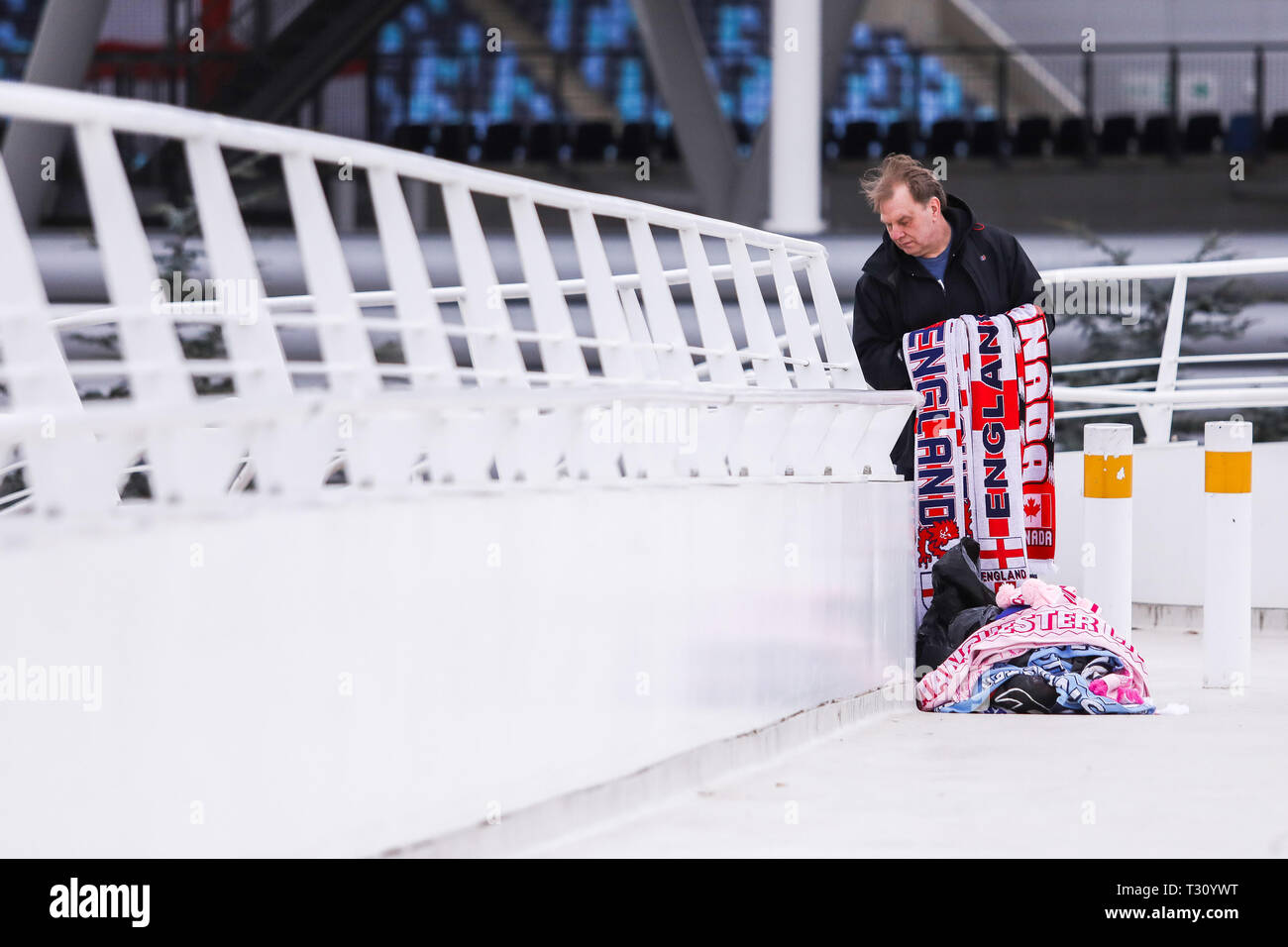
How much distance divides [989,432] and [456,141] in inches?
621

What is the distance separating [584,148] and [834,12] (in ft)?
20.5

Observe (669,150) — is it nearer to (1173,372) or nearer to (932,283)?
(1173,372)

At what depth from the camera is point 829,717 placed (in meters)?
5.22

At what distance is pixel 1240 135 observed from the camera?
19.5m

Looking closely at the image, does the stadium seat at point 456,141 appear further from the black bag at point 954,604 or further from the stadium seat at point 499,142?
the black bag at point 954,604

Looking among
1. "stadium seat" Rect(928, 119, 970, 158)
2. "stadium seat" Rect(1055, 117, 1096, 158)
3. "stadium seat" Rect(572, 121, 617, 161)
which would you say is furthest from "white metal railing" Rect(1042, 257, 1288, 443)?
"stadium seat" Rect(572, 121, 617, 161)

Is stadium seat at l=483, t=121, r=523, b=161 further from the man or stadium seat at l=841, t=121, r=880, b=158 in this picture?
the man

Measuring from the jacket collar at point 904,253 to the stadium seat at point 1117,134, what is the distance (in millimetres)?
14434

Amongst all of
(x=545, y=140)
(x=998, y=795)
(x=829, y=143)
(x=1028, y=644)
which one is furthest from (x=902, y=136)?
(x=998, y=795)

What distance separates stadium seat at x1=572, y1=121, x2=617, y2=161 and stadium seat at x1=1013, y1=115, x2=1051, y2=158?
4789 mm
